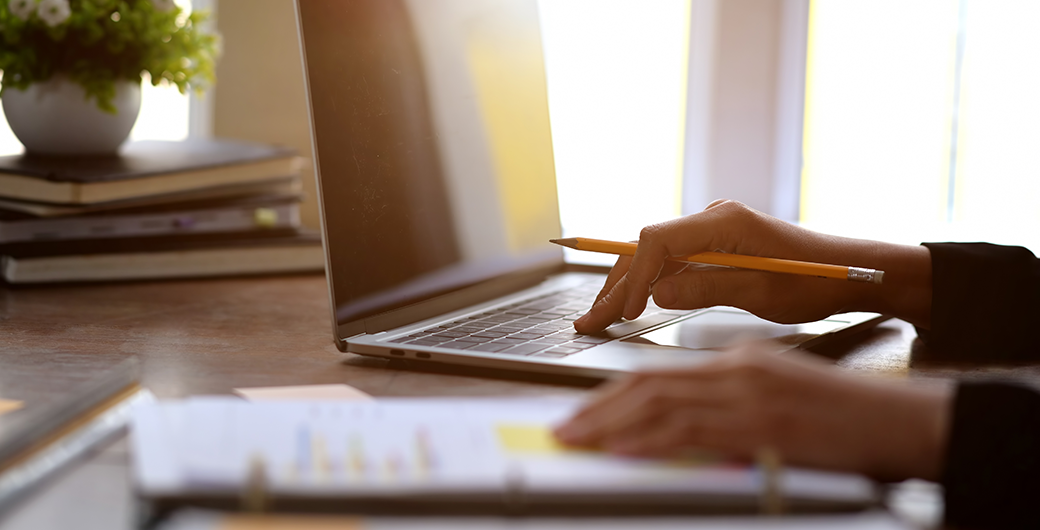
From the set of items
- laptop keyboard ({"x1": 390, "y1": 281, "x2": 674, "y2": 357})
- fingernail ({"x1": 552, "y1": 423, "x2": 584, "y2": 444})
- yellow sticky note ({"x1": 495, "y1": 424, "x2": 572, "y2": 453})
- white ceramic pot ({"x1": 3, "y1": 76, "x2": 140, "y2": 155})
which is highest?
white ceramic pot ({"x1": 3, "y1": 76, "x2": 140, "y2": 155})

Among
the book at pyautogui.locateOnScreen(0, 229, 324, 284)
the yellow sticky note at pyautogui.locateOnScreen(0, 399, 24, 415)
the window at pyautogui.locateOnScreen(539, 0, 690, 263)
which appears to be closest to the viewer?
the yellow sticky note at pyautogui.locateOnScreen(0, 399, 24, 415)

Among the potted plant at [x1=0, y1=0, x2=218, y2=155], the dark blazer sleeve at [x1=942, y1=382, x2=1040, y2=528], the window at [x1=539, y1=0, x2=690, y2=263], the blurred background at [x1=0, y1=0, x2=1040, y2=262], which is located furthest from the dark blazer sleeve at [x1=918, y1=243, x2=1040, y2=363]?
the window at [x1=539, y1=0, x2=690, y2=263]

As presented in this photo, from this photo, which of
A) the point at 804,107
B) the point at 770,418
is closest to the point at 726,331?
the point at 770,418

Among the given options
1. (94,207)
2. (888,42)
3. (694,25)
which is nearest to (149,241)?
(94,207)

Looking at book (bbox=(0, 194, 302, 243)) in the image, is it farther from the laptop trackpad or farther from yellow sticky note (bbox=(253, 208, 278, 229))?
the laptop trackpad

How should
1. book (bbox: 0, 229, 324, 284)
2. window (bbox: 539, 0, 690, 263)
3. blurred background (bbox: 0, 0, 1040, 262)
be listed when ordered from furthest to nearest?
1. window (bbox: 539, 0, 690, 263)
2. blurred background (bbox: 0, 0, 1040, 262)
3. book (bbox: 0, 229, 324, 284)

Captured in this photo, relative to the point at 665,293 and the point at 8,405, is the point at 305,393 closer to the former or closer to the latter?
the point at 8,405

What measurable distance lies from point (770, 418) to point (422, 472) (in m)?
0.16

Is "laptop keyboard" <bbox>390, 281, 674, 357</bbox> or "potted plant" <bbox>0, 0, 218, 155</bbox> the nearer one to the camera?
"laptop keyboard" <bbox>390, 281, 674, 357</bbox>

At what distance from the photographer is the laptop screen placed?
74 centimetres

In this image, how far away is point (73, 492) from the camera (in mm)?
420

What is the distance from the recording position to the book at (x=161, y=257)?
1042 millimetres

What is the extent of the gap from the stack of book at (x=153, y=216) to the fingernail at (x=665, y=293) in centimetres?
59

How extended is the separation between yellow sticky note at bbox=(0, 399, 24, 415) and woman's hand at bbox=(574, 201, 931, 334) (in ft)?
1.39
